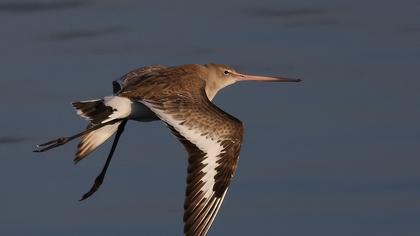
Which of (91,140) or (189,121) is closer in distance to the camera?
(189,121)

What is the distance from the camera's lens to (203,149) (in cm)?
2052

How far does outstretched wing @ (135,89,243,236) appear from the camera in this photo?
20141 mm

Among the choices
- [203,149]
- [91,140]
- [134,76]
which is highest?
[134,76]

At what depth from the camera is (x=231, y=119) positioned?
68.5 feet

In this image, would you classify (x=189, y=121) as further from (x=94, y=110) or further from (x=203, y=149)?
(x=94, y=110)

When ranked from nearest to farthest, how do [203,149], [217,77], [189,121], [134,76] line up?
1. [203,149]
2. [189,121]
3. [134,76]
4. [217,77]

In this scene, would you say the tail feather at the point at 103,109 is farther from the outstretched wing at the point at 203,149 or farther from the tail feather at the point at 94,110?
the outstretched wing at the point at 203,149

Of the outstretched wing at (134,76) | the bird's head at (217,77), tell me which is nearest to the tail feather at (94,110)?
the outstretched wing at (134,76)

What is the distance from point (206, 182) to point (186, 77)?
228 cm

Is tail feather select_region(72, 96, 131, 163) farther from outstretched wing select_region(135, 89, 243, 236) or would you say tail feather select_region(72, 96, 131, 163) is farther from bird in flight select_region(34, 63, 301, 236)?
outstretched wing select_region(135, 89, 243, 236)

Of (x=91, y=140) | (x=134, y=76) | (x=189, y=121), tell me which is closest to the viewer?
(x=189, y=121)

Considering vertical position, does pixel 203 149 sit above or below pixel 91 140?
above

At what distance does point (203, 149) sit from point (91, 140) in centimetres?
272

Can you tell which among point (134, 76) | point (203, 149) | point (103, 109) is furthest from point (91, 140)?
point (203, 149)
